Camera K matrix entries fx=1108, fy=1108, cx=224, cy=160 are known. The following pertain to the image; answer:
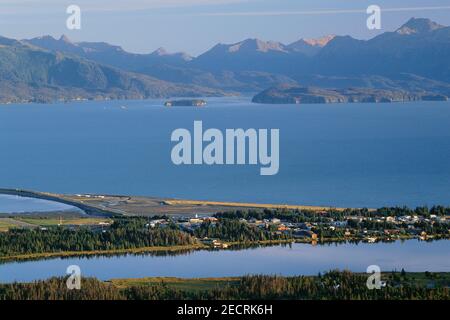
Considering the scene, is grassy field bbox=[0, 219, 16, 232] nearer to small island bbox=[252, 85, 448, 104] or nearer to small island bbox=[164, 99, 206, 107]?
small island bbox=[164, 99, 206, 107]

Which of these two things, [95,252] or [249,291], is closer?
[249,291]

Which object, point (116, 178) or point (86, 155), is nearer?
point (116, 178)

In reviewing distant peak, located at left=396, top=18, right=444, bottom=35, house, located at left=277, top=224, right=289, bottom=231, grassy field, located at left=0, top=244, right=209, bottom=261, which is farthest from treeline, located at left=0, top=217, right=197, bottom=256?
distant peak, located at left=396, top=18, right=444, bottom=35

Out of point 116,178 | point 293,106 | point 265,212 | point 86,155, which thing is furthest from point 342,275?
point 293,106

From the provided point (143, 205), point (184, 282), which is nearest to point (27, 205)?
point (143, 205)

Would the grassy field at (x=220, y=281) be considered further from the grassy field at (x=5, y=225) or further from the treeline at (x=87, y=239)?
the grassy field at (x=5, y=225)

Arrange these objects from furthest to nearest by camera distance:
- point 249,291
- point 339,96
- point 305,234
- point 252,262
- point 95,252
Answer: point 339,96 → point 305,234 → point 95,252 → point 252,262 → point 249,291

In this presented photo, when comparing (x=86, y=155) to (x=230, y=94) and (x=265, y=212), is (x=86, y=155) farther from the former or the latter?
(x=230, y=94)

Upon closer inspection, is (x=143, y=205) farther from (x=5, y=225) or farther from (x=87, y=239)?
(x=87, y=239)
